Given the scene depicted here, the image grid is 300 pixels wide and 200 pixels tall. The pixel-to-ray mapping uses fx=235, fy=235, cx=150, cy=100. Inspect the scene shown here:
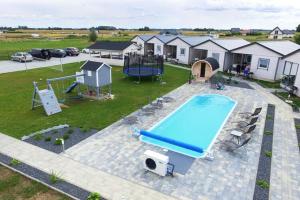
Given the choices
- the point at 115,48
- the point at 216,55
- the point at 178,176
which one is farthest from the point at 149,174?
the point at 115,48

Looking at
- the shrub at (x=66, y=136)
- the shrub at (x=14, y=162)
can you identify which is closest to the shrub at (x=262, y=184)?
the shrub at (x=66, y=136)

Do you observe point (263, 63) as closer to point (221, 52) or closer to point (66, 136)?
point (221, 52)

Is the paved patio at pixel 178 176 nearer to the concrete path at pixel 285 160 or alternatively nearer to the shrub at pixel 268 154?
the shrub at pixel 268 154

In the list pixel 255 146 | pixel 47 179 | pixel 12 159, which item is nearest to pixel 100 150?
pixel 47 179

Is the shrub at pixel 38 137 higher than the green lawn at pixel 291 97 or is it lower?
lower

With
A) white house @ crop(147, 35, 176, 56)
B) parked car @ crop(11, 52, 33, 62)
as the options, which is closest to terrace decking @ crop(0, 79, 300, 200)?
white house @ crop(147, 35, 176, 56)
